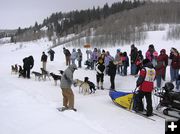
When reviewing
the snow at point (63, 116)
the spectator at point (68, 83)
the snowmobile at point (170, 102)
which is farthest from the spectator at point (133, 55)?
the spectator at point (68, 83)

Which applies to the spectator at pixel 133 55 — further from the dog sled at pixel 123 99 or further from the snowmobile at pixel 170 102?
the snowmobile at pixel 170 102

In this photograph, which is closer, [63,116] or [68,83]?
[63,116]

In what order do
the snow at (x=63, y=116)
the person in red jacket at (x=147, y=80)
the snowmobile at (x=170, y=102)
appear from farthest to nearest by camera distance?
the person in red jacket at (x=147, y=80)
the snowmobile at (x=170, y=102)
the snow at (x=63, y=116)

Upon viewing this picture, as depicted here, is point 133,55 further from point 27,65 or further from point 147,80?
point 27,65

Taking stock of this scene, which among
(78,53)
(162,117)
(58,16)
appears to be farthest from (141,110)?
(58,16)

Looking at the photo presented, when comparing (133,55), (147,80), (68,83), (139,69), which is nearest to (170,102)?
(147,80)

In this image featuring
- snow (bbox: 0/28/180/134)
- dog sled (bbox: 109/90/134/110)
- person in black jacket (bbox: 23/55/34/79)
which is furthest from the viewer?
person in black jacket (bbox: 23/55/34/79)

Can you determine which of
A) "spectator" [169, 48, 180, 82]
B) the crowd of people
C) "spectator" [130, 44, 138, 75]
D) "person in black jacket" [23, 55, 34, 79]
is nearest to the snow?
the crowd of people

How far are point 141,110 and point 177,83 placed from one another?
123 inches

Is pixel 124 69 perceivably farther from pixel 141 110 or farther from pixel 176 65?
pixel 141 110

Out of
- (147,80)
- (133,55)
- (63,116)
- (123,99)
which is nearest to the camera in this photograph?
(63,116)

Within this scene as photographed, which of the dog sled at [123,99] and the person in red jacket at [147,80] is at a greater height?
the person in red jacket at [147,80]

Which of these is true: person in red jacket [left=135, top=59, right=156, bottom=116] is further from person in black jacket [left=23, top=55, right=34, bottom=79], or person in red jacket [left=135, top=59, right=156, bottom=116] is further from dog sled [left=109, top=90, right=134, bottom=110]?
person in black jacket [left=23, top=55, right=34, bottom=79]

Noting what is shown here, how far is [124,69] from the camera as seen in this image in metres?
17.8
